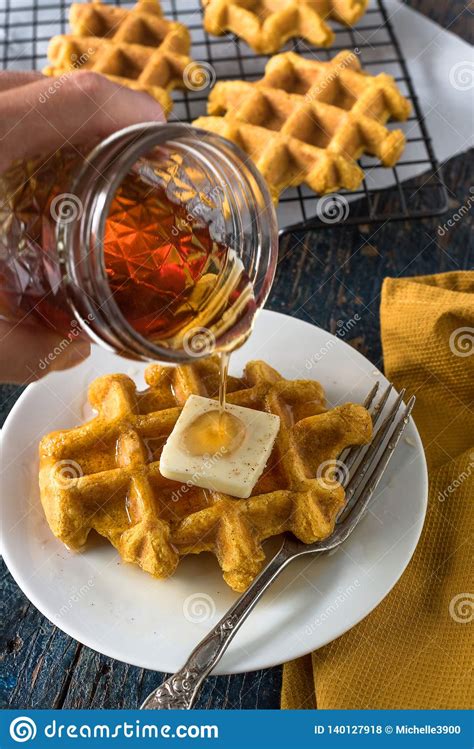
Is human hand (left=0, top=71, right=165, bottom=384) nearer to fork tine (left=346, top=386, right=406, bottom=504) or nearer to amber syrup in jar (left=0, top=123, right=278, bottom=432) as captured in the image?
amber syrup in jar (left=0, top=123, right=278, bottom=432)

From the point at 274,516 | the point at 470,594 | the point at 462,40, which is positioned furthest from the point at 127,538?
the point at 462,40

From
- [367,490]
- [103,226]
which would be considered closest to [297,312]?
[367,490]

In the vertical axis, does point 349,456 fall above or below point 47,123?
below

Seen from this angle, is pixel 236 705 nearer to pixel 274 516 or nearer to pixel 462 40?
pixel 274 516

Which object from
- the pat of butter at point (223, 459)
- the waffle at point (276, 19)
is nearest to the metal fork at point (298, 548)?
the pat of butter at point (223, 459)

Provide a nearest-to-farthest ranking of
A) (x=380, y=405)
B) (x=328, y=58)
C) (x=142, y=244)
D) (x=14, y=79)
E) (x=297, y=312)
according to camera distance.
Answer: (x=142, y=244)
(x=14, y=79)
(x=380, y=405)
(x=297, y=312)
(x=328, y=58)

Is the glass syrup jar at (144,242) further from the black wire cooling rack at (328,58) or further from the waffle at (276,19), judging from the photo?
the waffle at (276,19)

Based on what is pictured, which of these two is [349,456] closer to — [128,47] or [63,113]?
[63,113]
